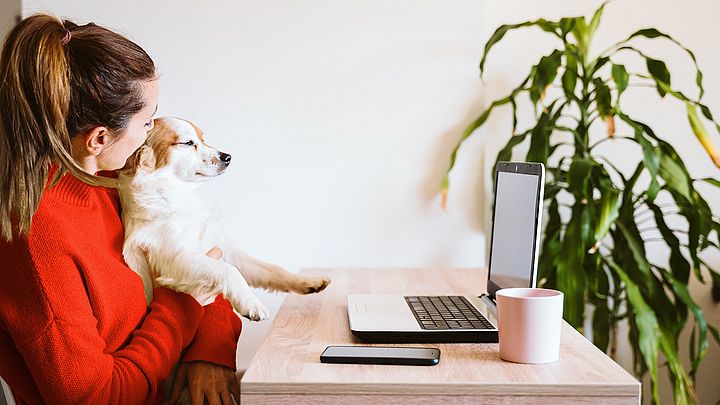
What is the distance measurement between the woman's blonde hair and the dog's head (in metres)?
0.22

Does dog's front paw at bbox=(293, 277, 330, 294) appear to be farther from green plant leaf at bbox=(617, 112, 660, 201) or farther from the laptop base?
green plant leaf at bbox=(617, 112, 660, 201)

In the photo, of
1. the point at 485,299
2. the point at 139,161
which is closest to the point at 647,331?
the point at 485,299

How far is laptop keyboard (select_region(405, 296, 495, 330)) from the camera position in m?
1.13

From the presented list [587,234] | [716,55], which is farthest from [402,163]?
[716,55]

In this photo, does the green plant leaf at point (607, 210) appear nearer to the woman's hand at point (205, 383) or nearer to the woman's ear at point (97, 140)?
the woman's hand at point (205, 383)

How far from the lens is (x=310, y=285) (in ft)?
4.71

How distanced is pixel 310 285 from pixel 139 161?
39cm

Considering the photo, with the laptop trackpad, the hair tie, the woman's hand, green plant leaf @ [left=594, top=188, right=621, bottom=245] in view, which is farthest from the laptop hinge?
the hair tie

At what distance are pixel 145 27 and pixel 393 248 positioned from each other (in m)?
1.02

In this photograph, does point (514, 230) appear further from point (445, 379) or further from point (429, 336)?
point (445, 379)

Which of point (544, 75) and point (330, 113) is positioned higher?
point (544, 75)

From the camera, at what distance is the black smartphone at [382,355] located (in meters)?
0.97

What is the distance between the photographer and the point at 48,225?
3.42 ft

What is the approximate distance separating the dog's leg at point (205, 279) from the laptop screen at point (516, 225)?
42cm
